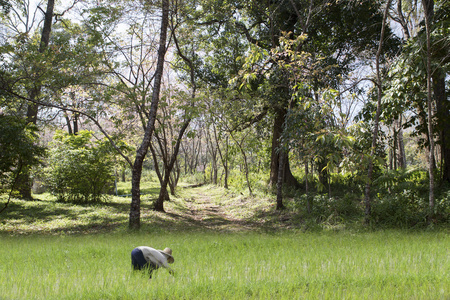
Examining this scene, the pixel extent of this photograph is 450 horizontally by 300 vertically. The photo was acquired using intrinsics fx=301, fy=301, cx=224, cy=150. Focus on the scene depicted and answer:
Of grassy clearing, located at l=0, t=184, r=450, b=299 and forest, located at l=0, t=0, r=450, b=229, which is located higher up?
forest, located at l=0, t=0, r=450, b=229

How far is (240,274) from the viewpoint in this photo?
165 inches

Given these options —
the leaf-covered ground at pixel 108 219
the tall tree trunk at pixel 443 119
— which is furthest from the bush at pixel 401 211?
the leaf-covered ground at pixel 108 219

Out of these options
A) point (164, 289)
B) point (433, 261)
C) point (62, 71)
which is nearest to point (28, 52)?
point (62, 71)

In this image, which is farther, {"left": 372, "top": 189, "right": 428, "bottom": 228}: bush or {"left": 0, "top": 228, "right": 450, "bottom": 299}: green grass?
{"left": 372, "top": 189, "right": 428, "bottom": 228}: bush

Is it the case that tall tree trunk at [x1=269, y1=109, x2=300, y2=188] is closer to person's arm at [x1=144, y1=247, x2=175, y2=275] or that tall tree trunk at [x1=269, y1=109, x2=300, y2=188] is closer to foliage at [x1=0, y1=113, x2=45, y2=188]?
foliage at [x1=0, y1=113, x2=45, y2=188]

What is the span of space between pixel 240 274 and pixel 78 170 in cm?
1395

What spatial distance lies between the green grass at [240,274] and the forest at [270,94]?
188 centimetres

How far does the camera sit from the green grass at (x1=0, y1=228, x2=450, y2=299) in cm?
357

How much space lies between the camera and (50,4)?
17188mm

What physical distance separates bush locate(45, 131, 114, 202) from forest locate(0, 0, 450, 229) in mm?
73

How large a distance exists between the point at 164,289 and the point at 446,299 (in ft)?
10.6

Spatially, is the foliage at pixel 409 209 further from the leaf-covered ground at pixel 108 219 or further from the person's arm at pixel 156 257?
the person's arm at pixel 156 257

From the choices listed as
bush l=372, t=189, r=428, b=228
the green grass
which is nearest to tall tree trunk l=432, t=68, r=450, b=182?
bush l=372, t=189, r=428, b=228

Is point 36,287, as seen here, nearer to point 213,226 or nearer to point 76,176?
point 213,226
